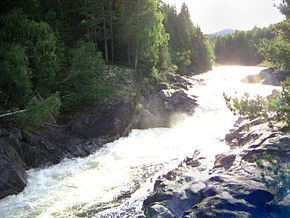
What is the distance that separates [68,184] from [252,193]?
33.4 ft

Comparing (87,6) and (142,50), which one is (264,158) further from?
(87,6)

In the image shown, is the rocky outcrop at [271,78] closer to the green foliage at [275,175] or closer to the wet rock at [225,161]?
the wet rock at [225,161]

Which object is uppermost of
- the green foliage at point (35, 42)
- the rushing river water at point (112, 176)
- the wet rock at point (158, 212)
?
the green foliage at point (35, 42)

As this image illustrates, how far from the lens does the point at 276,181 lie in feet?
49.0

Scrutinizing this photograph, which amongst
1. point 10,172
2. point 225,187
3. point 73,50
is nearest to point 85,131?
point 73,50

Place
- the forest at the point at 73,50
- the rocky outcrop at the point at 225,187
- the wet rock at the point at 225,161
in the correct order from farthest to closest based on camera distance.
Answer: the forest at the point at 73,50, the wet rock at the point at 225,161, the rocky outcrop at the point at 225,187

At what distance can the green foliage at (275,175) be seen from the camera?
47.3ft

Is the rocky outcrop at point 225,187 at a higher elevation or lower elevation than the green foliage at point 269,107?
lower

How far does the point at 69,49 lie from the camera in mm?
33938

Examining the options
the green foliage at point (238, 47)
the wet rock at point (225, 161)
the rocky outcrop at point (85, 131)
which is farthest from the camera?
the green foliage at point (238, 47)

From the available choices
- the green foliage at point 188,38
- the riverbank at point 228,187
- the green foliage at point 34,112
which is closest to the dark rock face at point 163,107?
the green foliage at point 34,112

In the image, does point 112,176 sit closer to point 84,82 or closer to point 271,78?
point 84,82

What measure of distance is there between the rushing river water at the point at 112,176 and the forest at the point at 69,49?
13.3 feet

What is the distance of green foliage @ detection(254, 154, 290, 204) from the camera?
14.4 meters
